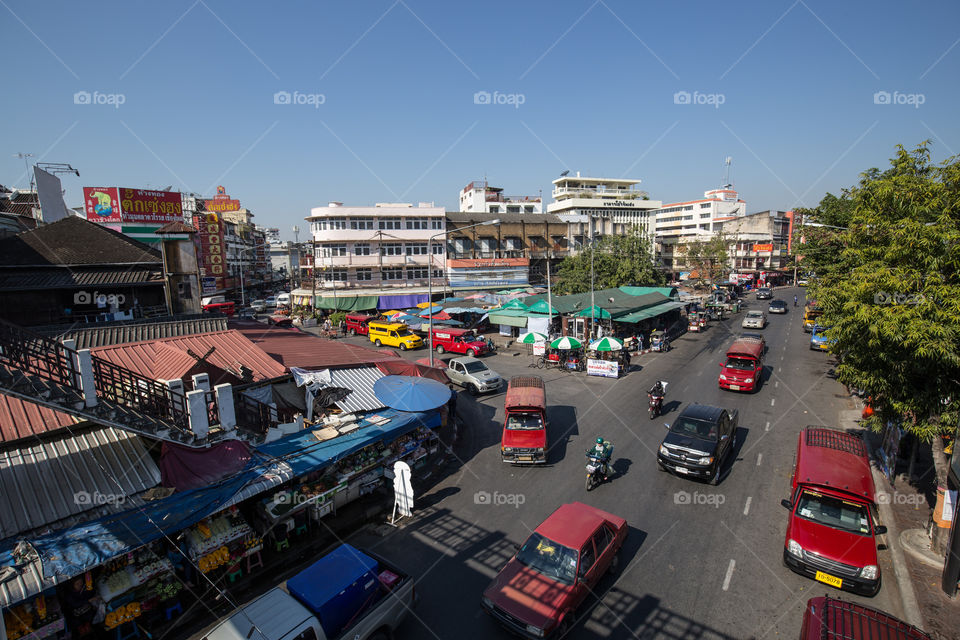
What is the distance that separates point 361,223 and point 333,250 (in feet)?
14.0

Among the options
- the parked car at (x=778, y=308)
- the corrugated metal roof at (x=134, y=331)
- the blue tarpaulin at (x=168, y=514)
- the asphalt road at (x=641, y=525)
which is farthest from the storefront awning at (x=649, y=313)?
the corrugated metal roof at (x=134, y=331)

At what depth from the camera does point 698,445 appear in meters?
12.1

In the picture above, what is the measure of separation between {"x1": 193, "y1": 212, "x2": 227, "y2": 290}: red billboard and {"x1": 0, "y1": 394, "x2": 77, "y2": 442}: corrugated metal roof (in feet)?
163

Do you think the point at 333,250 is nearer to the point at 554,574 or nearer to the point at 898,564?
the point at 554,574

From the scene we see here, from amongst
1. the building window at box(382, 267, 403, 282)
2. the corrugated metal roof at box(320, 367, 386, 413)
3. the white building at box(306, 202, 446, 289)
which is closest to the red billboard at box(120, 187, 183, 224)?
the white building at box(306, 202, 446, 289)

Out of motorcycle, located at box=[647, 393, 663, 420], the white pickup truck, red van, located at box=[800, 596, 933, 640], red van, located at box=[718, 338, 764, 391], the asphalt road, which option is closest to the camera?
red van, located at box=[800, 596, 933, 640]

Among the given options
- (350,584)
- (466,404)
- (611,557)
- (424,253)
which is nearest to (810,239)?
(466,404)

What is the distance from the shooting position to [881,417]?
10.2 m

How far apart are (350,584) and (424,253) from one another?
1809 inches

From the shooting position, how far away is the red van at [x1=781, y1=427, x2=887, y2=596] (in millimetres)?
8000

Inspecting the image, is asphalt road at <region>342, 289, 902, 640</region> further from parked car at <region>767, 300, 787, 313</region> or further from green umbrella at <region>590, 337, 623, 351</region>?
parked car at <region>767, 300, 787, 313</region>

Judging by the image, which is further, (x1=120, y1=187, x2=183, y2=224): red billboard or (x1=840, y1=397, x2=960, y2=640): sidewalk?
(x1=120, y1=187, x2=183, y2=224): red billboard

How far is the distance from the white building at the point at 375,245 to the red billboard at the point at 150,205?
12.9 metres

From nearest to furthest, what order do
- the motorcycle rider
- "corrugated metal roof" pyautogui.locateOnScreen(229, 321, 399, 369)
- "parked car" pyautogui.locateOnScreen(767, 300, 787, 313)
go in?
the motorcycle rider < "corrugated metal roof" pyautogui.locateOnScreen(229, 321, 399, 369) < "parked car" pyautogui.locateOnScreen(767, 300, 787, 313)
